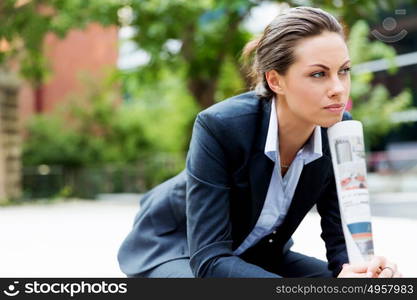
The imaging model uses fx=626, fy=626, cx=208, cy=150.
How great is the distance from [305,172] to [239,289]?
1.66 ft

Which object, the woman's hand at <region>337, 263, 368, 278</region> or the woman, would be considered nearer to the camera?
the woman's hand at <region>337, 263, 368, 278</region>

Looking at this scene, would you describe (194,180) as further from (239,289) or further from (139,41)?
(139,41)

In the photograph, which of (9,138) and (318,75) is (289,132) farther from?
(9,138)

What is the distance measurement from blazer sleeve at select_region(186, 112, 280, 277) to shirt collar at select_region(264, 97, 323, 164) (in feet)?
0.45

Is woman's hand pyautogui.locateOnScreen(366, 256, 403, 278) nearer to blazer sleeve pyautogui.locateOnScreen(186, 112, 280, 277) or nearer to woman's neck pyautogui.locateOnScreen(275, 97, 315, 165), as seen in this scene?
blazer sleeve pyautogui.locateOnScreen(186, 112, 280, 277)

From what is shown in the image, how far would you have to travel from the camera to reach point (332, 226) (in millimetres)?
2320

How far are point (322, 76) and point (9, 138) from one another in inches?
638

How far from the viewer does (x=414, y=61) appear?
2653 centimetres

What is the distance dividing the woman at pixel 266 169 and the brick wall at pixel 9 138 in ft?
49.4

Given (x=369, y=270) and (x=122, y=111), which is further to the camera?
(x=122, y=111)

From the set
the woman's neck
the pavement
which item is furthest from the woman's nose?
the pavement

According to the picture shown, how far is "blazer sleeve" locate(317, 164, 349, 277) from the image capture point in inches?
89.8

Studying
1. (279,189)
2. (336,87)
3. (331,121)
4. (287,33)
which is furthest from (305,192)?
(287,33)

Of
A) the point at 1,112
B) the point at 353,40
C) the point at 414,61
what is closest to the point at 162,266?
the point at 1,112
